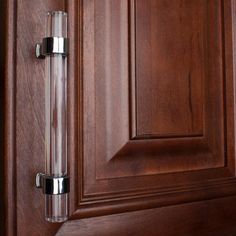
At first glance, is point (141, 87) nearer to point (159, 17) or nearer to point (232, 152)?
point (159, 17)

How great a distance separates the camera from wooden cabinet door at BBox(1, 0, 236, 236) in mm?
464

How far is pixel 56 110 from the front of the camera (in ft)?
1.50

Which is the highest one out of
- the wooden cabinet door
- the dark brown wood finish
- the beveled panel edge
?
the wooden cabinet door

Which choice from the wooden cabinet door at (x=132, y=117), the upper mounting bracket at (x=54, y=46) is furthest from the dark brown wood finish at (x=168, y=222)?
the upper mounting bracket at (x=54, y=46)

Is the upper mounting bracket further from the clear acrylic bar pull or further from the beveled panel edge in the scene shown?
the beveled panel edge

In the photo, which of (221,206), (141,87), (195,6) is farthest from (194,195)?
(195,6)

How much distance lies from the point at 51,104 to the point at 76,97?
5cm

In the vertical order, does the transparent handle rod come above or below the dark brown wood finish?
above

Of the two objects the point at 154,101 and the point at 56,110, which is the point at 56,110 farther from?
the point at 154,101

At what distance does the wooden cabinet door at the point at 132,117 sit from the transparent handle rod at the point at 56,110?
0.06ft

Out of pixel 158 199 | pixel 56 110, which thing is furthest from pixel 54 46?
pixel 158 199

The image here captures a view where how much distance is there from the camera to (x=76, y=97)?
49 cm

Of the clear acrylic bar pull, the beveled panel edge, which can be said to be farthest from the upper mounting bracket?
the beveled panel edge

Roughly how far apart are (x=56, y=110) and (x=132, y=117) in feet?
0.40
